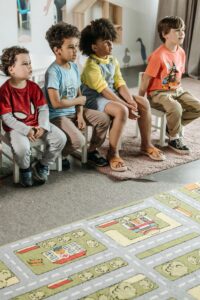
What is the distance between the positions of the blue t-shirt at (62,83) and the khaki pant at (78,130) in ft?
Result: 0.13

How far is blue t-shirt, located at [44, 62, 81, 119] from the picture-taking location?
2.50m

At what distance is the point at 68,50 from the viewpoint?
252 cm

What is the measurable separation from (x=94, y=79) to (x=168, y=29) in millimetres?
634

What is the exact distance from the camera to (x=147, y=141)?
112 inches

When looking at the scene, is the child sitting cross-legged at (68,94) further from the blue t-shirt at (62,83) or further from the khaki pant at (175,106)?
the khaki pant at (175,106)

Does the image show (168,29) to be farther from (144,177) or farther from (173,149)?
(144,177)

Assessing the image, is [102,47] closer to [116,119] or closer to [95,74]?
[95,74]

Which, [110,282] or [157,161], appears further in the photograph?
[157,161]

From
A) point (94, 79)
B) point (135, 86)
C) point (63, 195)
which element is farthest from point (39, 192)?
point (135, 86)

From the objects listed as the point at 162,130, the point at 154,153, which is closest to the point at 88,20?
the point at 162,130

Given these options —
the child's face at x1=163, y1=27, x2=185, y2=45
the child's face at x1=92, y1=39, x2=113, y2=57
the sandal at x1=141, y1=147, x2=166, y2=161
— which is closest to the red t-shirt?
the child's face at x1=92, y1=39, x2=113, y2=57

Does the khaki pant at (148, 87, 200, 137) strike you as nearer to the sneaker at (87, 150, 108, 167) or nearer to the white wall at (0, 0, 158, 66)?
the sneaker at (87, 150, 108, 167)

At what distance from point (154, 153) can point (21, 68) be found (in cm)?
93

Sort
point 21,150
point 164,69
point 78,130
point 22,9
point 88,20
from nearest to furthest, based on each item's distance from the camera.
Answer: point 21,150 → point 78,130 → point 164,69 → point 22,9 → point 88,20
